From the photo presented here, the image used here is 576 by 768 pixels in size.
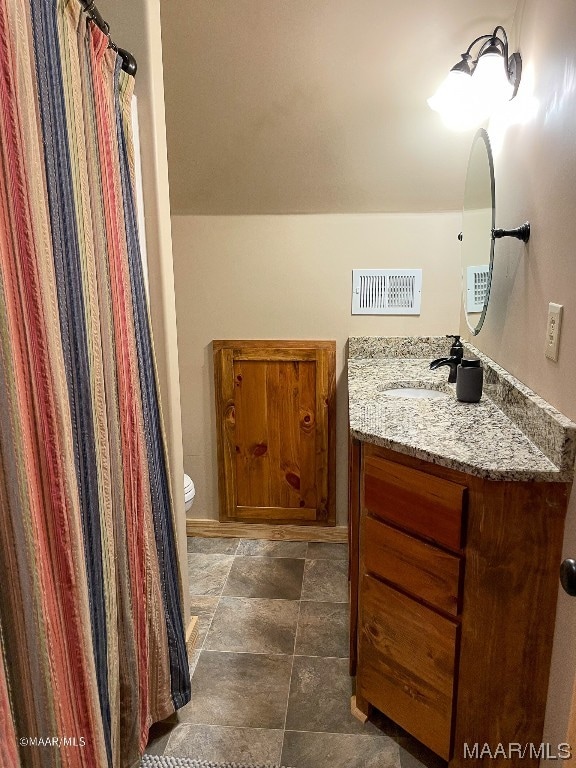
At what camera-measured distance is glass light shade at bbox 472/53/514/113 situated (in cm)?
159

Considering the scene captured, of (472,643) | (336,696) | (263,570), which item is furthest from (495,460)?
(263,570)

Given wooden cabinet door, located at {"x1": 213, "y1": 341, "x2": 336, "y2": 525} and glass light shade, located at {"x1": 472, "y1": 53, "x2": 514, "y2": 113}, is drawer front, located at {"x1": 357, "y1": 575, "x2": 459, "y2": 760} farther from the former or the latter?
glass light shade, located at {"x1": 472, "y1": 53, "x2": 514, "y2": 113}

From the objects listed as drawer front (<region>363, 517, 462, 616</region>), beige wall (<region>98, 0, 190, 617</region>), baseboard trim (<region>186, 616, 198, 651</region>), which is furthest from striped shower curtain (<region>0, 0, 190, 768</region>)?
drawer front (<region>363, 517, 462, 616</region>)

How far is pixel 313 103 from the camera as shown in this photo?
6.41ft

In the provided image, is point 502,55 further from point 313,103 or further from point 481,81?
point 313,103

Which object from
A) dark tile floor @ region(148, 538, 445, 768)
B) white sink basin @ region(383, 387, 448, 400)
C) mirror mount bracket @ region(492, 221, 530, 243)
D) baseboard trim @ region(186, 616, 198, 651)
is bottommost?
dark tile floor @ region(148, 538, 445, 768)

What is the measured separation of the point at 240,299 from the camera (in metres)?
2.44

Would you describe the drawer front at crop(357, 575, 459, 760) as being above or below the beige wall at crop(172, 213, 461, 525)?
below

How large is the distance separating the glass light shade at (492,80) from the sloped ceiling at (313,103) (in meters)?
0.22

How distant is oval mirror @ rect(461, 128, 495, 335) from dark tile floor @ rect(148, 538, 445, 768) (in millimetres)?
1259

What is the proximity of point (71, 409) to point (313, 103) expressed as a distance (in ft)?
5.16

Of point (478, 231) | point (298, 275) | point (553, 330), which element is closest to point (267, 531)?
point (298, 275)

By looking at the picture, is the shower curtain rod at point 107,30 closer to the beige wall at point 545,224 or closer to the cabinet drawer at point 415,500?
Answer: the beige wall at point 545,224

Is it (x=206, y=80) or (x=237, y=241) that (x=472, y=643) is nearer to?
(x=237, y=241)
